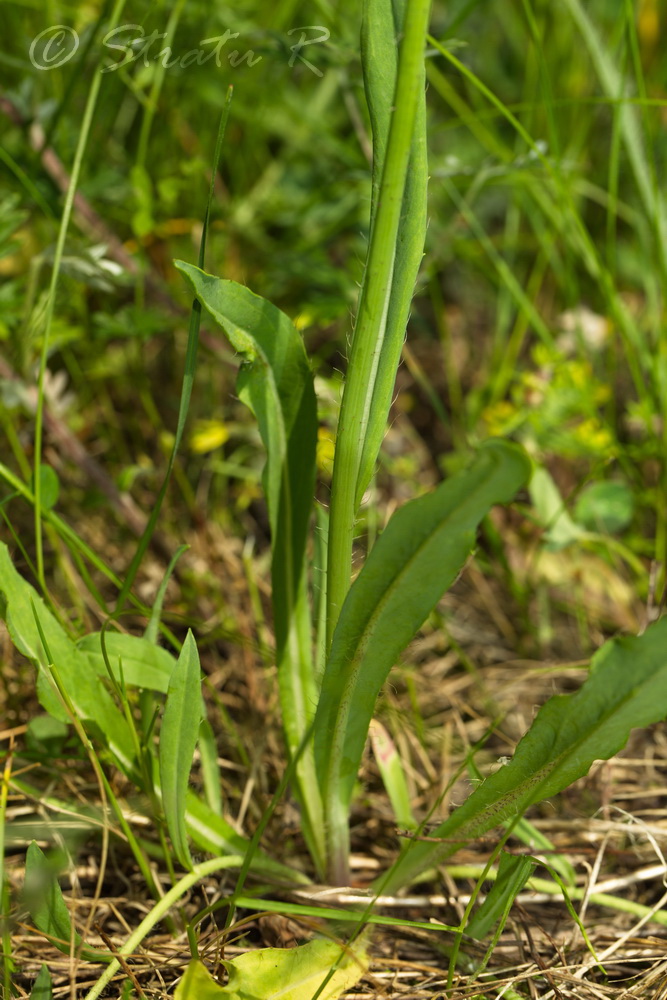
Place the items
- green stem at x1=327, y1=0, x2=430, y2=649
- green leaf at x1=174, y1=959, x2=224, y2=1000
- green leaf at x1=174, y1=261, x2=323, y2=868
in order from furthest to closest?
1. green leaf at x1=174, y1=261, x2=323, y2=868
2. green leaf at x1=174, y1=959, x2=224, y2=1000
3. green stem at x1=327, y1=0, x2=430, y2=649

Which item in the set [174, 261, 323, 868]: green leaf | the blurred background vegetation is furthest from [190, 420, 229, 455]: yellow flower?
[174, 261, 323, 868]: green leaf

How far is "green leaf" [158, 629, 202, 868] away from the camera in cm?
106

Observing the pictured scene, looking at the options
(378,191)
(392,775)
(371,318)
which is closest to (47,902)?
(392,775)

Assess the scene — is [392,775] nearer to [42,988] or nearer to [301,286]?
[42,988]

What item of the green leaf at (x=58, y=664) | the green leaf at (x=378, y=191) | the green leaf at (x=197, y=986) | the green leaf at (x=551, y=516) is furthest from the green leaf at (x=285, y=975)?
the green leaf at (x=551, y=516)

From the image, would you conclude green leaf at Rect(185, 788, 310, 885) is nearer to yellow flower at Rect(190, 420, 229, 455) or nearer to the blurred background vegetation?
the blurred background vegetation

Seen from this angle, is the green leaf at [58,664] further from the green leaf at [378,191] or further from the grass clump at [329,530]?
the green leaf at [378,191]

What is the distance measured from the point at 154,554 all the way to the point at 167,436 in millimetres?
281

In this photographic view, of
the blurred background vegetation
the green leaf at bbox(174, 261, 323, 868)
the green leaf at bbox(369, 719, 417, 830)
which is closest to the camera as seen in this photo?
the green leaf at bbox(174, 261, 323, 868)

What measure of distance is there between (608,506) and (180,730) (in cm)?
118

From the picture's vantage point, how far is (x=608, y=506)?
1858 mm

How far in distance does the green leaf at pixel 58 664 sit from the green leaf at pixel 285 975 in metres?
0.31

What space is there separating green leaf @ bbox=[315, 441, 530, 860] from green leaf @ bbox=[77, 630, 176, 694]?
0.84 ft

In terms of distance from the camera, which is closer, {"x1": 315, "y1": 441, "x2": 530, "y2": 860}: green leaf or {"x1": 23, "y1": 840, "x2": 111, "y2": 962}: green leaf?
{"x1": 315, "y1": 441, "x2": 530, "y2": 860}: green leaf
